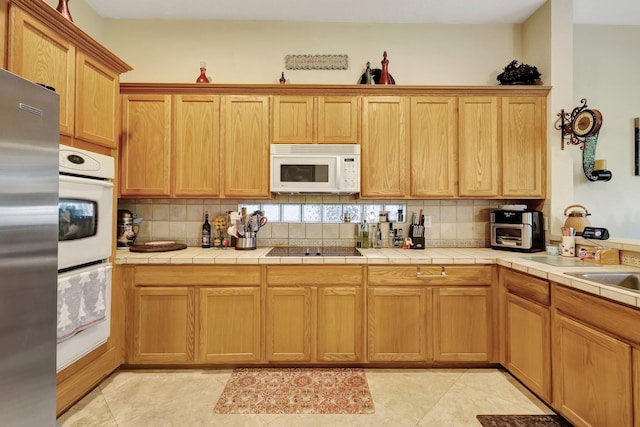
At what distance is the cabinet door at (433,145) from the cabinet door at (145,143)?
2.09 meters

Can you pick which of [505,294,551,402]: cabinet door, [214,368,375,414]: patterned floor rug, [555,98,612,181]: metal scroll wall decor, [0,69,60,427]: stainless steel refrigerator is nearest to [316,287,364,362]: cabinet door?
[214,368,375,414]: patterned floor rug

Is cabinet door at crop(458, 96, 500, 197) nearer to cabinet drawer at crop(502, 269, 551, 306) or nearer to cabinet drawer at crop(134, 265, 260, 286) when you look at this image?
cabinet drawer at crop(502, 269, 551, 306)

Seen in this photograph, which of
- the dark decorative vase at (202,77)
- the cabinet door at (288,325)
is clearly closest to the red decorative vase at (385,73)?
the dark decorative vase at (202,77)

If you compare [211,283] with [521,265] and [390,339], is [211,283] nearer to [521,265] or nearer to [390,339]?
[390,339]

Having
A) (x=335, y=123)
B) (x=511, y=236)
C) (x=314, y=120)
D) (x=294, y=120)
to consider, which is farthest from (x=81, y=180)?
(x=511, y=236)

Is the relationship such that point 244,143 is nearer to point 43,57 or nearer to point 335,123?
point 335,123

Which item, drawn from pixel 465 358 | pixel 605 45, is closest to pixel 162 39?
pixel 465 358

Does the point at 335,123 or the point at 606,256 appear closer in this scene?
the point at 606,256

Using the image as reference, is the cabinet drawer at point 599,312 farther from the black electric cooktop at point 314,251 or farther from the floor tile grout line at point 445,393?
the black electric cooktop at point 314,251

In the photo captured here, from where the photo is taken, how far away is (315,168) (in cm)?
259

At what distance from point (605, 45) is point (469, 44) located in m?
1.25

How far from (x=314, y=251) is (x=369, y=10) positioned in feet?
7.33

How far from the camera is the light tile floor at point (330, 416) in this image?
5.92 ft

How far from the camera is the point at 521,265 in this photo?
207cm
